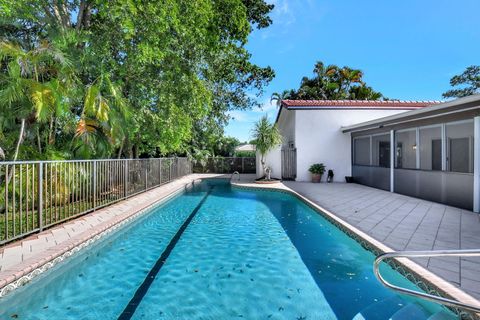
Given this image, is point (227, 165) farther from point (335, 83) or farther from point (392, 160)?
point (392, 160)

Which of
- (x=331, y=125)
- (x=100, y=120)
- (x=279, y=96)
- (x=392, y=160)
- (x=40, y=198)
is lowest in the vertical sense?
(x=40, y=198)

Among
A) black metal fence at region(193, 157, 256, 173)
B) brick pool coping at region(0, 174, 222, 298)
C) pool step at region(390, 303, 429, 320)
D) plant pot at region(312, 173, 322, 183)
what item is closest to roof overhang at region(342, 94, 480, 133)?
plant pot at region(312, 173, 322, 183)

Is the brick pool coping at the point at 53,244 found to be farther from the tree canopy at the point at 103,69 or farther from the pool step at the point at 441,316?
the pool step at the point at 441,316

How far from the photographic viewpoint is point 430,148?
955 cm

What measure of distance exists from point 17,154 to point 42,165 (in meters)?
2.09

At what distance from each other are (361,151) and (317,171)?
2501mm

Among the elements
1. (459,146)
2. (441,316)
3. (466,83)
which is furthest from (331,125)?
(466,83)

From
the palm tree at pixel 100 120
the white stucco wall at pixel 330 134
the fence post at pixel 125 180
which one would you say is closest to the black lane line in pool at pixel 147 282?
the fence post at pixel 125 180

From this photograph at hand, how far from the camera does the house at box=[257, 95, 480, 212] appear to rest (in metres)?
7.66

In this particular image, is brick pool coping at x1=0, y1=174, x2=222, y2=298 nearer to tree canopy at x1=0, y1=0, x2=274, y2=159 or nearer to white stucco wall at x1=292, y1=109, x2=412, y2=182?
tree canopy at x1=0, y1=0, x2=274, y2=159

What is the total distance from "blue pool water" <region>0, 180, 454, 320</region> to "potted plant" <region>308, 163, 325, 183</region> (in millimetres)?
8389

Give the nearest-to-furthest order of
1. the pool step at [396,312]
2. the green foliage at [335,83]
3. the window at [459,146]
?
the pool step at [396,312]
the window at [459,146]
the green foliage at [335,83]

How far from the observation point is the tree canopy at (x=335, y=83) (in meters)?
28.7

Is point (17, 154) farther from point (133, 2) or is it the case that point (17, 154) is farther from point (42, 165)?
point (133, 2)
